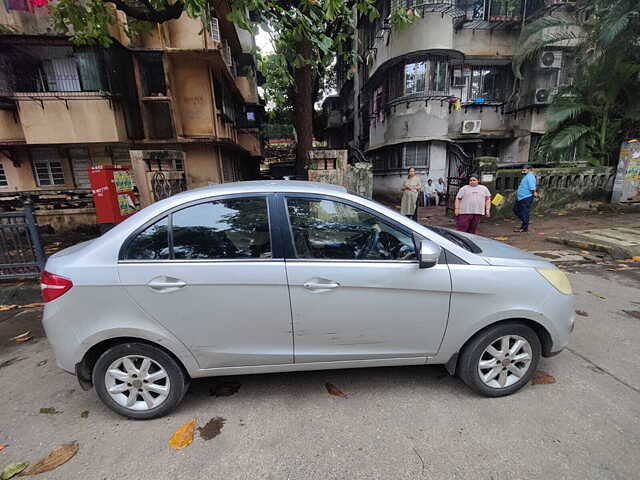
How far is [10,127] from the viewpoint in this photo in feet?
30.2

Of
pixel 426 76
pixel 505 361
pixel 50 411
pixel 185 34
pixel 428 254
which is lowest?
pixel 50 411

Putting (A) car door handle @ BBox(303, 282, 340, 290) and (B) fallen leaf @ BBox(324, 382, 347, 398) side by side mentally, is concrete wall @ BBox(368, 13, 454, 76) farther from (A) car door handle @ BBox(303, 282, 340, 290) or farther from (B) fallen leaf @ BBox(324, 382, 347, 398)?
(B) fallen leaf @ BBox(324, 382, 347, 398)

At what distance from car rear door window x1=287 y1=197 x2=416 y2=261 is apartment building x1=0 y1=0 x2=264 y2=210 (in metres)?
6.35

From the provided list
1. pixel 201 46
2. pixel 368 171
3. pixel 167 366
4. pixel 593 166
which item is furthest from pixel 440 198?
pixel 167 366

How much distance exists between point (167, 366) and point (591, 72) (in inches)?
552

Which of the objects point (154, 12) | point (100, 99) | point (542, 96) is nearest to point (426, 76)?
point (542, 96)

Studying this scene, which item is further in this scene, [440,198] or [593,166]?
[440,198]

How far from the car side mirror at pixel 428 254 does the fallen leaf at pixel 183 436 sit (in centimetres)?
Result: 198

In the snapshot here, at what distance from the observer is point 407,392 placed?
7.97 feet

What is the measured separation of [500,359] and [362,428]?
118 centimetres

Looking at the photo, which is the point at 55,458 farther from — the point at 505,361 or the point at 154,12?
the point at 154,12

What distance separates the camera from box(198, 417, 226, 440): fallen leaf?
208 cm

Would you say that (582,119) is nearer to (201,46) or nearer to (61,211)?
(201,46)

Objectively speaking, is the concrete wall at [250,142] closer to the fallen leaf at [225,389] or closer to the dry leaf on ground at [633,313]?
the fallen leaf at [225,389]
